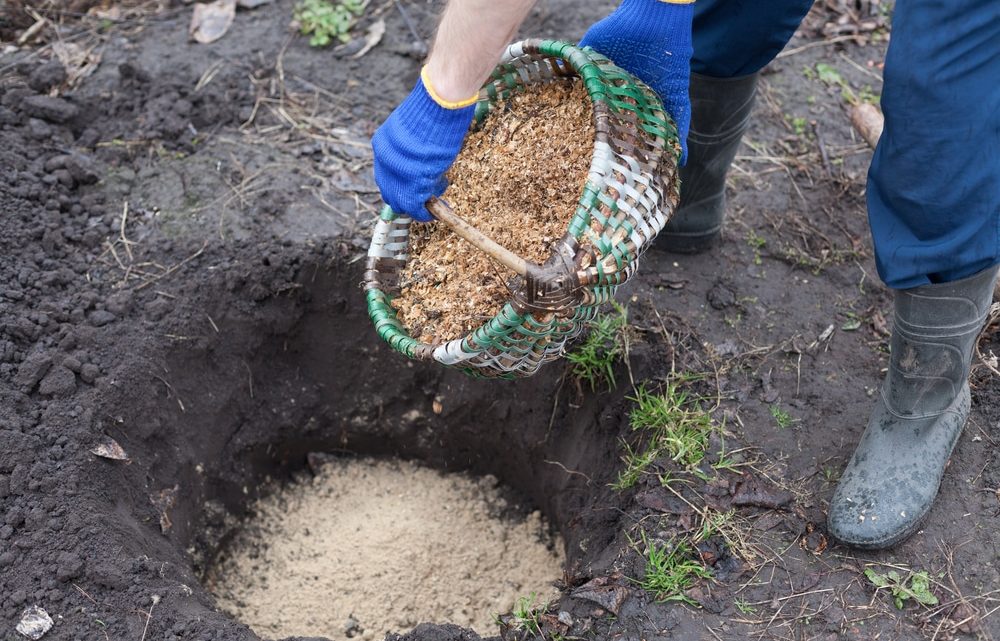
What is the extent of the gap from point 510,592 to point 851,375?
1.26 m

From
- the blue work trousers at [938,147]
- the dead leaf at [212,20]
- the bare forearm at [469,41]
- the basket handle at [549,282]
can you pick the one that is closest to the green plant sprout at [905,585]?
the blue work trousers at [938,147]

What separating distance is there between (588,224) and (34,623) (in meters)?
1.65

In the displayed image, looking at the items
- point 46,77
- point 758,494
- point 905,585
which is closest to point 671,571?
point 758,494

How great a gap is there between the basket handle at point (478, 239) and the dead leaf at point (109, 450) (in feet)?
4.00

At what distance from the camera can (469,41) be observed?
1794 mm

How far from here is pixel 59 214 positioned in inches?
122

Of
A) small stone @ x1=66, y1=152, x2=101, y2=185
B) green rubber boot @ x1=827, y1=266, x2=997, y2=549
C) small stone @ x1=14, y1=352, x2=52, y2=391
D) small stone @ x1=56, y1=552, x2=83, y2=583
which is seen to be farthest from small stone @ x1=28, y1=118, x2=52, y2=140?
green rubber boot @ x1=827, y1=266, x2=997, y2=549

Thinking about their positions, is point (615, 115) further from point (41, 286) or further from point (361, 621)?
point (41, 286)

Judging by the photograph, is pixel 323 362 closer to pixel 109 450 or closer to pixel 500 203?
pixel 109 450

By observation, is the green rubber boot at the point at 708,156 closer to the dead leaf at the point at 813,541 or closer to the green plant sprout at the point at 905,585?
the dead leaf at the point at 813,541

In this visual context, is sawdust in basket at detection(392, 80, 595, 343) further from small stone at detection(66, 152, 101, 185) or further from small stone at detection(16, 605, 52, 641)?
small stone at detection(66, 152, 101, 185)

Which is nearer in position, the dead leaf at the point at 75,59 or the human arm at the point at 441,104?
the human arm at the point at 441,104

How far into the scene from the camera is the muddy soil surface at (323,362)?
2.28m

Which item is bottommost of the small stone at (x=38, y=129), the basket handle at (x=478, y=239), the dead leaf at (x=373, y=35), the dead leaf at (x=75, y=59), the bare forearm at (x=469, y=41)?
the small stone at (x=38, y=129)
